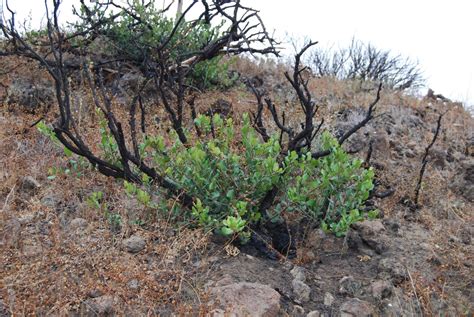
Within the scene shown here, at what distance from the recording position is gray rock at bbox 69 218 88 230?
3023 mm

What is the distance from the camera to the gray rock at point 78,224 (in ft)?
→ 9.92

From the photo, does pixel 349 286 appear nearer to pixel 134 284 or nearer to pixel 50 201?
pixel 134 284

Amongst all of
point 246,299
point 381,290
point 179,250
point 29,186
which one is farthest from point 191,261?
point 29,186

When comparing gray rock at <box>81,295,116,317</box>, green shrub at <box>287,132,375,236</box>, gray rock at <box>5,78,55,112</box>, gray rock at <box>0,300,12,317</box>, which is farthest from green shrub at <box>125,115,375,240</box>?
gray rock at <box>5,78,55,112</box>

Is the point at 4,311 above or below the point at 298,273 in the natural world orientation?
below

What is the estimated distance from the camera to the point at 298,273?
2752mm

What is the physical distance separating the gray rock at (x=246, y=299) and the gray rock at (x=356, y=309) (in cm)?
37

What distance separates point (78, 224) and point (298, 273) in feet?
4.69

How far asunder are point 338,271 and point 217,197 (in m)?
0.86

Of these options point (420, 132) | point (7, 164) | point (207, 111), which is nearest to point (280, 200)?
point (7, 164)

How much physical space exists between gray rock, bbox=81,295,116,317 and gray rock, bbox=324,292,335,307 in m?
1.12

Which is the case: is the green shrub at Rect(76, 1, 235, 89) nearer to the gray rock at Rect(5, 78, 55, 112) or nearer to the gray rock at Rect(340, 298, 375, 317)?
the gray rock at Rect(5, 78, 55, 112)

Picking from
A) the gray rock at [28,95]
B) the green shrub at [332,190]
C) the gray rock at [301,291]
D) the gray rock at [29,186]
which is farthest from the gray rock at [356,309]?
the gray rock at [28,95]

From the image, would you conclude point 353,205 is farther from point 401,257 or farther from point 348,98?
point 348,98
